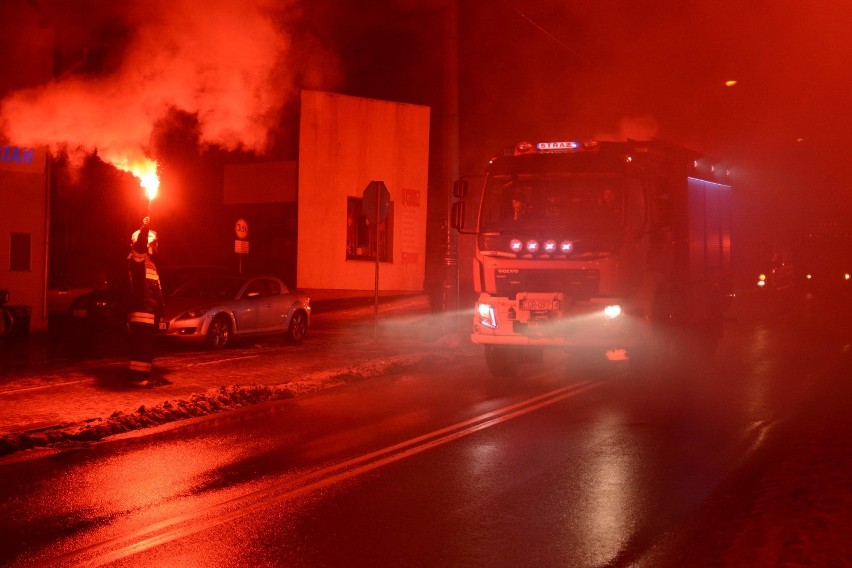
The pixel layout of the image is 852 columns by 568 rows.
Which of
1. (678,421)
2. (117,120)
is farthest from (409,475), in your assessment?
(117,120)

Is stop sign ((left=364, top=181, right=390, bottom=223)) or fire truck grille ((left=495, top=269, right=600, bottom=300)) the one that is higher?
stop sign ((left=364, top=181, right=390, bottom=223))

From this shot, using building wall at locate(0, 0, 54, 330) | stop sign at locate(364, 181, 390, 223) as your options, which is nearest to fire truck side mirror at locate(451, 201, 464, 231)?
stop sign at locate(364, 181, 390, 223)

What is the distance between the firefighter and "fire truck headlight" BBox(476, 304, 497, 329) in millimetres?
3943

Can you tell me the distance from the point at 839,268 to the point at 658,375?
87.9 ft

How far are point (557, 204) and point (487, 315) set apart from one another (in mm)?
1655

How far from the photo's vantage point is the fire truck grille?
11.9 meters

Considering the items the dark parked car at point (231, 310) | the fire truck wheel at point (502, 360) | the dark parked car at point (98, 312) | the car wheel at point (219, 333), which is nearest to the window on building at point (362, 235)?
the dark parked car at point (98, 312)

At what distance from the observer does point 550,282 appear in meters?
12.1

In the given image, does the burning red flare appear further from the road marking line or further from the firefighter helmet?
the road marking line

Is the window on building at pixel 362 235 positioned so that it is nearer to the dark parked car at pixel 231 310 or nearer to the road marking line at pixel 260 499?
the dark parked car at pixel 231 310

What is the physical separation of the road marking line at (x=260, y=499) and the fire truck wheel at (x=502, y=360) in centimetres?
274

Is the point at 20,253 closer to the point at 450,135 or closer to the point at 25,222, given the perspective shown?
the point at 25,222

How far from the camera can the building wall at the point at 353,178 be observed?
2847 cm

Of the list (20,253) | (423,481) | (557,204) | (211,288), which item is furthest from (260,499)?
(20,253)
